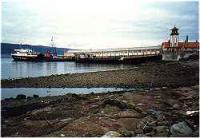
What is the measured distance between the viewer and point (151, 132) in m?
10.4

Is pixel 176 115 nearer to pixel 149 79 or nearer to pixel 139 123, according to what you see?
pixel 139 123

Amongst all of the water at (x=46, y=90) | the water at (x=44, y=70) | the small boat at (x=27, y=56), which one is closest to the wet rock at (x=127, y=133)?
the water at (x=46, y=90)

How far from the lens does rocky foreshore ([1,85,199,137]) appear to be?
35.4ft

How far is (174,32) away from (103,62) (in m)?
19.7

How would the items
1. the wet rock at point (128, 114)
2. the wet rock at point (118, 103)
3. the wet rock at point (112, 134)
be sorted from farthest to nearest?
1. the wet rock at point (118, 103)
2. the wet rock at point (128, 114)
3. the wet rock at point (112, 134)

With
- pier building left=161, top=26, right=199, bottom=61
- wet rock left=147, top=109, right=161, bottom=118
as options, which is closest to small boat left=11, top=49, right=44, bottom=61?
pier building left=161, top=26, right=199, bottom=61

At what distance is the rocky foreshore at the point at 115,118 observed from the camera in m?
10.8

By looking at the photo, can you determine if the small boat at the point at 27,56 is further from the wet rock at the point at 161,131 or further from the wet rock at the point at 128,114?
the wet rock at the point at 161,131

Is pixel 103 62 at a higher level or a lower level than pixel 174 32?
lower

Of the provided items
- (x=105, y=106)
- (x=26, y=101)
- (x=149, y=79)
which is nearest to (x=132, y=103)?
(x=105, y=106)

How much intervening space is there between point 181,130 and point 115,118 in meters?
2.95

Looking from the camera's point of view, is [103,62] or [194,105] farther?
[103,62]

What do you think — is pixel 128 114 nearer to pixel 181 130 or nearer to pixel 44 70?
pixel 181 130

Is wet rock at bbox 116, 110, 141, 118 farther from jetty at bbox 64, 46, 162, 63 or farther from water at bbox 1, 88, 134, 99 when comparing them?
jetty at bbox 64, 46, 162, 63
